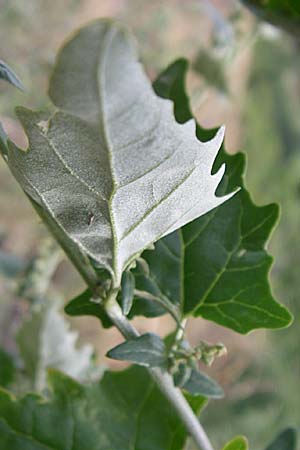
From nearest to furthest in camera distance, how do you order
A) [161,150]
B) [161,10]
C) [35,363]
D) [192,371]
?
[161,150], [192,371], [35,363], [161,10]

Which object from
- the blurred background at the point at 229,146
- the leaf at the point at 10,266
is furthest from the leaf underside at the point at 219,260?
the leaf at the point at 10,266

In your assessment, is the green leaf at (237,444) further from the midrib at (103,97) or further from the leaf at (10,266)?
the leaf at (10,266)

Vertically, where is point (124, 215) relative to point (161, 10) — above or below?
below

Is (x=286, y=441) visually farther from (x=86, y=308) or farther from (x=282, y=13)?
(x=282, y=13)

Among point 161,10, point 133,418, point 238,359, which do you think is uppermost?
point 161,10

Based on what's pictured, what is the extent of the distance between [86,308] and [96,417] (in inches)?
2.5

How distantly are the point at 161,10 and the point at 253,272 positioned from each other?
1.05 meters

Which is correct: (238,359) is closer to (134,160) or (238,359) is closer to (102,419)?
(102,419)

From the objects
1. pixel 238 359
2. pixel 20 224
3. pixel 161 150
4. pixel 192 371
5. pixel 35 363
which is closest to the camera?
pixel 161 150

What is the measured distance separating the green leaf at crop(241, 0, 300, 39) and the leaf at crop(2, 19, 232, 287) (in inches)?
9.3

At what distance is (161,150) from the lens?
0.19 meters

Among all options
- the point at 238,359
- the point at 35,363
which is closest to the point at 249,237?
the point at 35,363

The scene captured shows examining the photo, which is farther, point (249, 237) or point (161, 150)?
point (249, 237)

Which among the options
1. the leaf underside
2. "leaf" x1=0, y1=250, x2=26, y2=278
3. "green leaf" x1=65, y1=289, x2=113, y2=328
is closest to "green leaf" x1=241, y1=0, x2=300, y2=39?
the leaf underside
